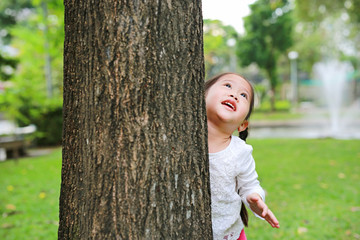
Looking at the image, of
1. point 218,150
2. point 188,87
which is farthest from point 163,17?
point 218,150

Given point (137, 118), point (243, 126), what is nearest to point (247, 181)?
point (243, 126)

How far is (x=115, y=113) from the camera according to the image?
1.36 meters

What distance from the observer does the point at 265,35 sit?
22.5 metres

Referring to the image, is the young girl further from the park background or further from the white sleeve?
the park background

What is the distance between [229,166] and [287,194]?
3.96 m

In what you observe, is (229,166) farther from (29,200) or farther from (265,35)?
(265,35)

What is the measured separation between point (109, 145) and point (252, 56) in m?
22.7

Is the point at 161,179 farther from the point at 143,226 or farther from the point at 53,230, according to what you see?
the point at 53,230

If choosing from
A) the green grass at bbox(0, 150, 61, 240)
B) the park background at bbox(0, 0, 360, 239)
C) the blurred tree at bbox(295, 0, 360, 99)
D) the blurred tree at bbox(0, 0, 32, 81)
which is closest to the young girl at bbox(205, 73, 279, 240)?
the park background at bbox(0, 0, 360, 239)

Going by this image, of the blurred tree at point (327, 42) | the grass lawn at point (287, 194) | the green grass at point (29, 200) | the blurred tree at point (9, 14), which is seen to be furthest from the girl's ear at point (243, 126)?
the blurred tree at point (327, 42)

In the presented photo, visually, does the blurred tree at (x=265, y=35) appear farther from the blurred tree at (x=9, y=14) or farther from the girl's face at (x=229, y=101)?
the girl's face at (x=229, y=101)

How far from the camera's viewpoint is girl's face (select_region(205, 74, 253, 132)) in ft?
5.71

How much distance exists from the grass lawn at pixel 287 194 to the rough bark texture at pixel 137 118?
2647mm

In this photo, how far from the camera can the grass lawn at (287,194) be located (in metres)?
3.98
